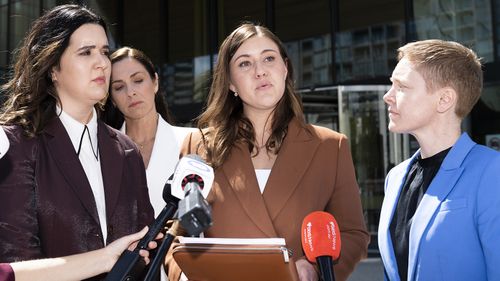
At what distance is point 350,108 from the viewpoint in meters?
10.0

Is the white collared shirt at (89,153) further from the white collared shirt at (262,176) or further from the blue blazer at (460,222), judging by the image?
the blue blazer at (460,222)

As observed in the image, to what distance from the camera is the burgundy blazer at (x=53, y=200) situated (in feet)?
6.53

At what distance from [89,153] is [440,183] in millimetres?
1336

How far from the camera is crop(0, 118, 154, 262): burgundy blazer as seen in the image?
6.53 ft

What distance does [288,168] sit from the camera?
7.97 feet

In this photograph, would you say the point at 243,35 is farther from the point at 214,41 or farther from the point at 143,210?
the point at 214,41

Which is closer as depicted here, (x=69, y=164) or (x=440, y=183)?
(x=440, y=183)

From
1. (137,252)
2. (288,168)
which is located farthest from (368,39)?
(137,252)

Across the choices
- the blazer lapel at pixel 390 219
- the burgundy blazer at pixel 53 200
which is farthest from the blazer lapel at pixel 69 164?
the blazer lapel at pixel 390 219

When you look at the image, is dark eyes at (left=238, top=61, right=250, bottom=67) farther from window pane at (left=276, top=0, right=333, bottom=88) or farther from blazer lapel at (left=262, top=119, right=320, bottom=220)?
window pane at (left=276, top=0, right=333, bottom=88)

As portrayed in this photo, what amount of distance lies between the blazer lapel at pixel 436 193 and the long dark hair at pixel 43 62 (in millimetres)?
1420

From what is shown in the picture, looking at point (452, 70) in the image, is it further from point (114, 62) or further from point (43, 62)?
point (114, 62)

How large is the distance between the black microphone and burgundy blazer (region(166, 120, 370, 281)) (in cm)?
82

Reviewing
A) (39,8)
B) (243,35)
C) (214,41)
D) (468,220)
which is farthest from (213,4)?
(468,220)
